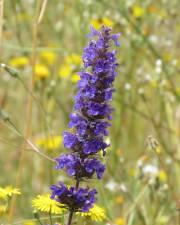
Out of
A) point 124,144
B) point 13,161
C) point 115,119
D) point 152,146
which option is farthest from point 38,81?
point 152,146

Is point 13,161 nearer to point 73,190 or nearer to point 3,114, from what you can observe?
point 3,114

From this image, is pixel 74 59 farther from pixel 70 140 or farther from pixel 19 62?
pixel 70 140

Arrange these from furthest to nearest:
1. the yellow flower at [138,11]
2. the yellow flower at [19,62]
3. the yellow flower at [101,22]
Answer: the yellow flower at [19,62] < the yellow flower at [138,11] < the yellow flower at [101,22]

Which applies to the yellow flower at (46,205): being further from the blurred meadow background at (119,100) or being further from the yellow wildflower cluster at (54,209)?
the blurred meadow background at (119,100)

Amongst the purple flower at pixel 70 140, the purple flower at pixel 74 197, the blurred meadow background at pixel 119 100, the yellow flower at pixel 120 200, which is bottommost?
the purple flower at pixel 74 197

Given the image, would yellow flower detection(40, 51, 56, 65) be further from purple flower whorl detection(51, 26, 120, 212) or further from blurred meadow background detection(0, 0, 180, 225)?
purple flower whorl detection(51, 26, 120, 212)

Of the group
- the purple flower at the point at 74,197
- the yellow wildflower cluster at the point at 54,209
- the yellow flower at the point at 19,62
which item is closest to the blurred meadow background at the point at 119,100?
the yellow flower at the point at 19,62

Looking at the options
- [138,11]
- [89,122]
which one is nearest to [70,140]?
[89,122]
